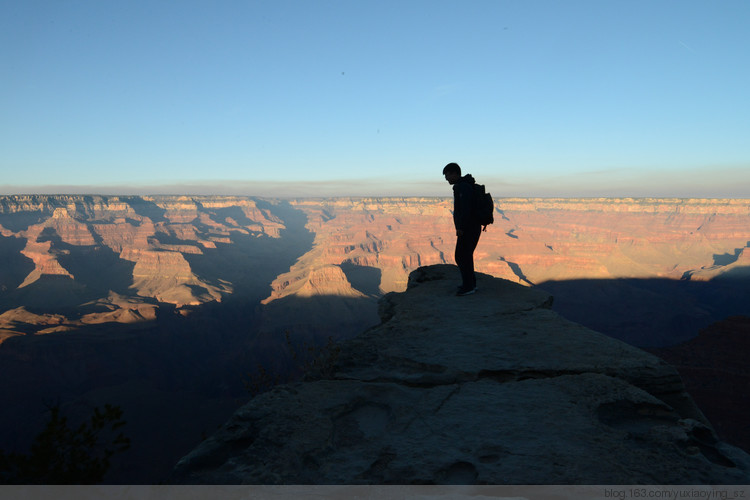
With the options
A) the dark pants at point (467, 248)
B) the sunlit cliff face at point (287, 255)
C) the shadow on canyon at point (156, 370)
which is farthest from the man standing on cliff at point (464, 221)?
the sunlit cliff face at point (287, 255)

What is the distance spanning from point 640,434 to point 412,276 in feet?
18.6

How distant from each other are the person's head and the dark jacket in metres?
0.22

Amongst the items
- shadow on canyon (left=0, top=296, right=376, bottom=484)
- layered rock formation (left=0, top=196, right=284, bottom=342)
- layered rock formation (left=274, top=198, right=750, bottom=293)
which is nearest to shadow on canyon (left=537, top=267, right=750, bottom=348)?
layered rock formation (left=274, top=198, right=750, bottom=293)

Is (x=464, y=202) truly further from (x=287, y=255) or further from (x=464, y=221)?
(x=287, y=255)

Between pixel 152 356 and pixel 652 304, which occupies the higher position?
pixel 652 304

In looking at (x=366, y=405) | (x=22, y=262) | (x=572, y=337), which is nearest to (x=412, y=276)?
(x=572, y=337)

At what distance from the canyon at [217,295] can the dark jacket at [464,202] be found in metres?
2.73

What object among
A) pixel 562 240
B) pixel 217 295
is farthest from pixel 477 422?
pixel 562 240

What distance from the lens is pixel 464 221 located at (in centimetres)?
520

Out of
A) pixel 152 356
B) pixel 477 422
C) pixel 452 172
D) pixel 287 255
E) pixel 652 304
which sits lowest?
pixel 152 356

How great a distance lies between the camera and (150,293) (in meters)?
66.9

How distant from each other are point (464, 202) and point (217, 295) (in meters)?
68.6

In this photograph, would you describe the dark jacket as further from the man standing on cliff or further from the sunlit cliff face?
the sunlit cliff face

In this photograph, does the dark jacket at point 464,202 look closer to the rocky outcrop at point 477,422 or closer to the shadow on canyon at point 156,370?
the rocky outcrop at point 477,422
